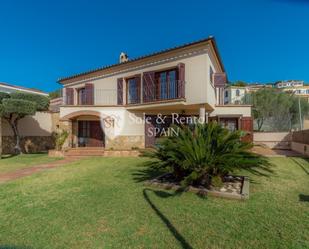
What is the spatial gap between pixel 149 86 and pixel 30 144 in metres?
10.5

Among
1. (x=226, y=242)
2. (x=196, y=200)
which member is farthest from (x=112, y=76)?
(x=226, y=242)

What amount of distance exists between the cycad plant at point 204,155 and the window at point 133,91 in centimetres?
893

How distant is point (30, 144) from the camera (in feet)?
50.0

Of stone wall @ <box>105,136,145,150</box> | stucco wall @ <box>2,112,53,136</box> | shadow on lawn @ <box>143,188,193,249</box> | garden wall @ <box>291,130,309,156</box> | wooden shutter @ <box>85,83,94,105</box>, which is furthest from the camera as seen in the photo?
wooden shutter @ <box>85,83,94,105</box>

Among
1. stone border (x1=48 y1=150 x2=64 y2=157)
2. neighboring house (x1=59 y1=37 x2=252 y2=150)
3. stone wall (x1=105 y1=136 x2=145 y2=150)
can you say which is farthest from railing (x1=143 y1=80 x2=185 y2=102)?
stone border (x1=48 y1=150 x2=64 y2=157)

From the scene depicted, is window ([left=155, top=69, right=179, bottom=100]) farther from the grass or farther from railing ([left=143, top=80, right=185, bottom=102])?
the grass

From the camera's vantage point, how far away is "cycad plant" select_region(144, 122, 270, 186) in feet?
15.0

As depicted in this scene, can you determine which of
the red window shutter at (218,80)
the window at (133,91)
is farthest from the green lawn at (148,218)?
the window at (133,91)

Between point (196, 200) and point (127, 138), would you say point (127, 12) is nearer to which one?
point (127, 138)

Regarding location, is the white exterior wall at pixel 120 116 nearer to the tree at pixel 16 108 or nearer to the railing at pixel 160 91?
the railing at pixel 160 91

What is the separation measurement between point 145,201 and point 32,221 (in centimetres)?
209

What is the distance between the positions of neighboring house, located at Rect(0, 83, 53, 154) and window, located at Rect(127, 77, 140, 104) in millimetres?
7496

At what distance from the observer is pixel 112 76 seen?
49.4 feet

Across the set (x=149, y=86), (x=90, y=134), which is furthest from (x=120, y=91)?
(x=90, y=134)
